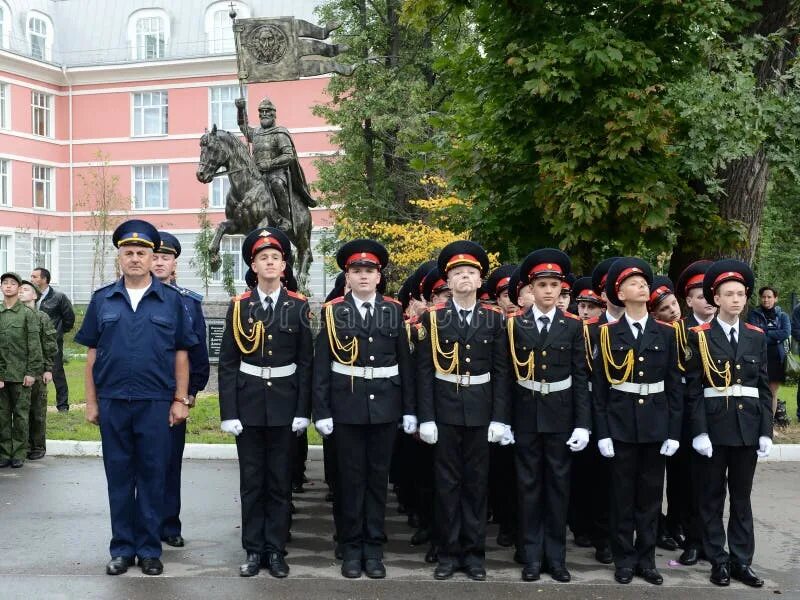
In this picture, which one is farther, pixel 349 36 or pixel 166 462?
pixel 349 36

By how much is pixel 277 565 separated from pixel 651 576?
229cm

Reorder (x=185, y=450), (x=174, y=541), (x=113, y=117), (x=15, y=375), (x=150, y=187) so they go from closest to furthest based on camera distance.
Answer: (x=174, y=541) < (x=15, y=375) < (x=185, y=450) < (x=113, y=117) < (x=150, y=187)

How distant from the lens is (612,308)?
6.66 m

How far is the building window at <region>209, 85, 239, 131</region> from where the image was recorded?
127 ft

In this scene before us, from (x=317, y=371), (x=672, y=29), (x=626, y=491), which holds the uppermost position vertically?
(x=672, y=29)

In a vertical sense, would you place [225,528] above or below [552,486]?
below

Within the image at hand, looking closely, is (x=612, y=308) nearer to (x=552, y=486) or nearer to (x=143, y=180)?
(x=552, y=486)

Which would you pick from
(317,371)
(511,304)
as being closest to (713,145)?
(511,304)

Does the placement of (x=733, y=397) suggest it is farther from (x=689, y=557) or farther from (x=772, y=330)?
(x=772, y=330)

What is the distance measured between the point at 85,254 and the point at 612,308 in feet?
123

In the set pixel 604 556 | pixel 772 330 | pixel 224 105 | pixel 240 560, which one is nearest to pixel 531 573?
pixel 604 556

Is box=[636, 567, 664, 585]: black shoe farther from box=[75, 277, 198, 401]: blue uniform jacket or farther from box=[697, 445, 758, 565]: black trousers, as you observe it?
box=[75, 277, 198, 401]: blue uniform jacket

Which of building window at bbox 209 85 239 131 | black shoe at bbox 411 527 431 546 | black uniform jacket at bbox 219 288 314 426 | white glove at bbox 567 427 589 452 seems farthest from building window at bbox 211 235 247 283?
white glove at bbox 567 427 589 452

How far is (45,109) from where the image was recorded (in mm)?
40062
